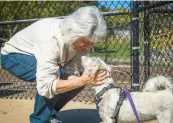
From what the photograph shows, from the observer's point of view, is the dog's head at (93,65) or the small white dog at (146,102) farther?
the small white dog at (146,102)

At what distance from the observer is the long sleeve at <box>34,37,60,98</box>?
10.7ft

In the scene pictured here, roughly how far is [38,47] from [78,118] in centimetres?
146

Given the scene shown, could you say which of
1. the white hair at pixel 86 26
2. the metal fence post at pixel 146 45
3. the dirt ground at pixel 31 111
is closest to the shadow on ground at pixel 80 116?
the dirt ground at pixel 31 111

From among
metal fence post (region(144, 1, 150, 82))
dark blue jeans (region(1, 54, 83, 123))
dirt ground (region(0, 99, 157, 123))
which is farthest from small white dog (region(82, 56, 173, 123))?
metal fence post (region(144, 1, 150, 82))

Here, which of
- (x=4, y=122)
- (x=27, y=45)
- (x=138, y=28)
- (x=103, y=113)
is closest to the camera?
(x=103, y=113)

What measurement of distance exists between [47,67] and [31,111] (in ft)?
6.05

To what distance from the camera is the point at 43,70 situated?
3.27 m

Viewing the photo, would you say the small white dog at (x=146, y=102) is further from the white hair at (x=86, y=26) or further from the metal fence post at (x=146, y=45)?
the metal fence post at (x=146, y=45)

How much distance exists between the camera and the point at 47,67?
3275mm

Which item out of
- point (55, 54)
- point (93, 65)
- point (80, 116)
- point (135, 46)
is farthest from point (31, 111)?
point (93, 65)

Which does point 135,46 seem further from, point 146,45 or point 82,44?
point 82,44

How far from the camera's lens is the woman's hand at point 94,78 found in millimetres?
3238

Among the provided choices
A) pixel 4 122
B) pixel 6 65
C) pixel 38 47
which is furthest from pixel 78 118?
pixel 38 47

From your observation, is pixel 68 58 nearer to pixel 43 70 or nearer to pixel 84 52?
pixel 84 52
